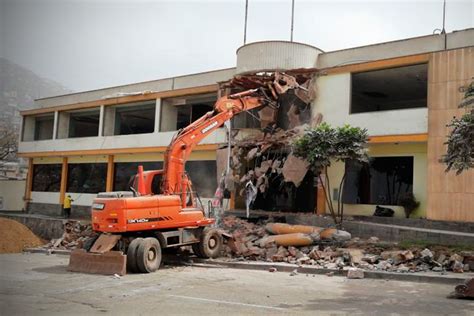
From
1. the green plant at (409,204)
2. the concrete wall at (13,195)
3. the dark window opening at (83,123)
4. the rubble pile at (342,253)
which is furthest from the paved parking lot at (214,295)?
the concrete wall at (13,195)

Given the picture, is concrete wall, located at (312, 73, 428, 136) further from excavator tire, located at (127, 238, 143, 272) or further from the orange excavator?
excavator tire, located at (127, 238, 143, 272)

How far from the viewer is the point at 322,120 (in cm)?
2186

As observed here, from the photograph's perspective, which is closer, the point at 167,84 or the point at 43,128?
the point at 167,84

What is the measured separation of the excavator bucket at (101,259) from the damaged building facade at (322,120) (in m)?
10.6

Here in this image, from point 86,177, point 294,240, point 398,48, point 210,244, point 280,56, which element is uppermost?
point 398,48

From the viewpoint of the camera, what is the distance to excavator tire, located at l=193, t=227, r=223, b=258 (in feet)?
49.6

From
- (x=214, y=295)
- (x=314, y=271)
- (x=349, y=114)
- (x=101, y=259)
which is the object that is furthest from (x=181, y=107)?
(x=214, y=295)

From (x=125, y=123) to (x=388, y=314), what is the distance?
28719mm

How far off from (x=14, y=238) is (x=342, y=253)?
1548 cm

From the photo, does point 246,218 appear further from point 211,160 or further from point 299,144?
point 211,160

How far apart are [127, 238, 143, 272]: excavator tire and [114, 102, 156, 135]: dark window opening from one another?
1820 centimetres

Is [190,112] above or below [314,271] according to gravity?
above

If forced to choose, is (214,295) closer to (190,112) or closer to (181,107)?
(190,112)

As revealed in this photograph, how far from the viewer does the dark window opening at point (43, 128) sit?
125 ft
